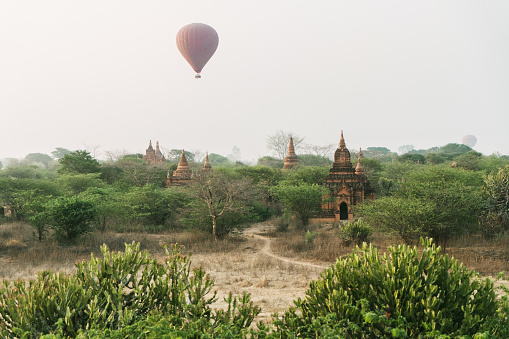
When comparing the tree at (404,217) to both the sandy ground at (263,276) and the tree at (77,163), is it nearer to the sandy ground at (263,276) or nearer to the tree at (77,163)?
the sandy ground at (263,276)

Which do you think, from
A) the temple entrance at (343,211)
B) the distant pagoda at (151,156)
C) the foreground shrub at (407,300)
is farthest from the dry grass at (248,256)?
the distant pagoda at (151,156)

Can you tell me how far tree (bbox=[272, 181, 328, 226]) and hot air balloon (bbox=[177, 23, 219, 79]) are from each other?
53.2 ft

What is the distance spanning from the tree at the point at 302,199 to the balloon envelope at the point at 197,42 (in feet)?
53.2

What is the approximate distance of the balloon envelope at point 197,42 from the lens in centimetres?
3119

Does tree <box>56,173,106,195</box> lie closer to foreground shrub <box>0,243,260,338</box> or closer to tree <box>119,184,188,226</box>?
tree <box>119,184,188,226</box>

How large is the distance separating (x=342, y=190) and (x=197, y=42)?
19497 millimetres

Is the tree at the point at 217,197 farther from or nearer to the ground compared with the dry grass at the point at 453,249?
farther from the ground

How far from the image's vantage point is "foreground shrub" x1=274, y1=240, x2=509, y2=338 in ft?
15.9

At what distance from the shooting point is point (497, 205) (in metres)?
18.2

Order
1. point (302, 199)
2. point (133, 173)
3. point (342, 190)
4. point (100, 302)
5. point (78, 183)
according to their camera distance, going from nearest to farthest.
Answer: point (100, 302) → point (302, 199) → point (342, 190) → point (78, 183) → point (133, 173)

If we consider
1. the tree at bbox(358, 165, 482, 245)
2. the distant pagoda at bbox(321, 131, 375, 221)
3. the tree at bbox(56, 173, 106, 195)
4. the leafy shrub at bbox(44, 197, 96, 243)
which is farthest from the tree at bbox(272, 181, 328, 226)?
the tree at bbox(56, 173, 106, 195)

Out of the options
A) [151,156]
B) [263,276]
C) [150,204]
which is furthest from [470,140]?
[263,276]

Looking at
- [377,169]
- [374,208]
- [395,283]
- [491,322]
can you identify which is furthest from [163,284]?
[377,169]

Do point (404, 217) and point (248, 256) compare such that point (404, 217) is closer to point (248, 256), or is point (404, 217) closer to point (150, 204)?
point (248, 256)
